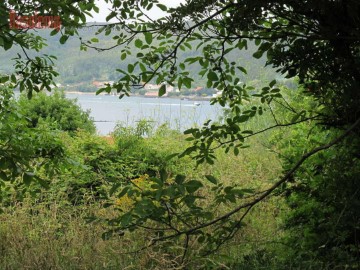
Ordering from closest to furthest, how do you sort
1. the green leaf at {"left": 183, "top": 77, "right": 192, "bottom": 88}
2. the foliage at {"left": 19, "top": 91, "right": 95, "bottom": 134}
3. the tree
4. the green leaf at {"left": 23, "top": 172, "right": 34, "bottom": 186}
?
the tree < the green leaf at {"left": 23, "top": 172, "right": 34, "bottom": 186} < the green leaf at {"left": 183, "top": 77, "right": 192, "bottom": 88} < the foliage at {"left": 19, "top": 91, "right": 95, "bottom": 134}

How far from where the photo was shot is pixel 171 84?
2.83m

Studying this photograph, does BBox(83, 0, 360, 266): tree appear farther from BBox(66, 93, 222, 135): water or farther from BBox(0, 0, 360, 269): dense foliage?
BBox(66, 93, 222, 135): water

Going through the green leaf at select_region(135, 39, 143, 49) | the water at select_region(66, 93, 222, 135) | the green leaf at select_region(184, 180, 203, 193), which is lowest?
the water at select_region(66, 93, 222, 135)

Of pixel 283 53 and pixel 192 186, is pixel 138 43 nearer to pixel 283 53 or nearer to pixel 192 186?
pixel 283 53

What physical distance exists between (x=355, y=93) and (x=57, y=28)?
5.42 ft

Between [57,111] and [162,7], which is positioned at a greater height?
[162,7]

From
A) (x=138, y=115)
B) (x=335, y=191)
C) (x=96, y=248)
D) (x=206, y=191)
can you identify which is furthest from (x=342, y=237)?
(x=138, y=115)

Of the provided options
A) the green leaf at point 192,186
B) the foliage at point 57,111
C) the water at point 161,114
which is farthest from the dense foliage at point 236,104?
the foliage at point 57,111

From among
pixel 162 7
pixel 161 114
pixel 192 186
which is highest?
pixel 162 7

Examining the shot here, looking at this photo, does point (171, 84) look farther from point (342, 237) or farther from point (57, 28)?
point (342, 237)

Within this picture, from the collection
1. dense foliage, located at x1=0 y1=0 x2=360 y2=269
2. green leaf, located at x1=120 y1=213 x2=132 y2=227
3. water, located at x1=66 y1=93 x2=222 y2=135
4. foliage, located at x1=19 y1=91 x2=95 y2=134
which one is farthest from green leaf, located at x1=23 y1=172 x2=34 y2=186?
foliage, located at x1=19 y1=91 x2=95 y2=134

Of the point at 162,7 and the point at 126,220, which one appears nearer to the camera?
the point at 126,220

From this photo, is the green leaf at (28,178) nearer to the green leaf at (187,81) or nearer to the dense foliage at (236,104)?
the dense foliage at (236,104)

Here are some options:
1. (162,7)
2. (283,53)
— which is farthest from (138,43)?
(283,53)
